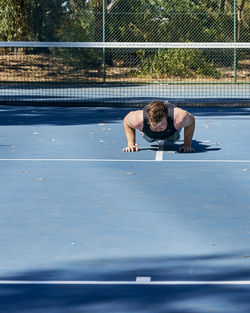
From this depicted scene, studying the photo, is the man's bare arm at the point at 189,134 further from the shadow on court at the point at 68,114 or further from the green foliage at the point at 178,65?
the green foliage at the point at 178,65

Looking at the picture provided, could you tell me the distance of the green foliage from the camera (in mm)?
28578

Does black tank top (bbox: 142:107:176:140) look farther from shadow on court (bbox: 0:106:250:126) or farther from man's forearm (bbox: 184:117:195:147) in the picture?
shadow on court (bbox: 0:106:250:126)

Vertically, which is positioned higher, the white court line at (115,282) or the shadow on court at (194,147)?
the white court line at (115,282)

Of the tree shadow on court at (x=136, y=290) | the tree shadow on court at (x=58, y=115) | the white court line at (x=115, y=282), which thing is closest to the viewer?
the tree shadow on court at (x=136, y=290)

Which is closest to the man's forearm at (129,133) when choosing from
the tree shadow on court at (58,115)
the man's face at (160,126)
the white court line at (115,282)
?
the man's face at (160,126)

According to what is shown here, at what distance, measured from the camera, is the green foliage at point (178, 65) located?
28.6 metres

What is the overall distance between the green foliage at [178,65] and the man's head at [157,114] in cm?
1835

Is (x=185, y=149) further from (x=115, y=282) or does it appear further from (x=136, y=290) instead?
(x=136, y=290)

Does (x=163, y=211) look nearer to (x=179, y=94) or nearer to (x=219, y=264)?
(x=219, y=264)

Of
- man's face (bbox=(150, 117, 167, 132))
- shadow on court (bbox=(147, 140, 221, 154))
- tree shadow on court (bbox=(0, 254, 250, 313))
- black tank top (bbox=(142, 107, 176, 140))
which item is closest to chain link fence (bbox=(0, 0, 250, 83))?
shadow on court (bbox=(147, 140, 221, 154))

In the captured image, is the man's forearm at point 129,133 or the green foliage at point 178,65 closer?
the man's forearm at point 129,133

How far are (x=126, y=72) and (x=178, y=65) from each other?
6.85ft

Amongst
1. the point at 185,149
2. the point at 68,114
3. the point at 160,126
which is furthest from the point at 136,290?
the point at 68,114

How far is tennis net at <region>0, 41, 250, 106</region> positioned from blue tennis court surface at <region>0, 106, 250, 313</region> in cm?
1222
